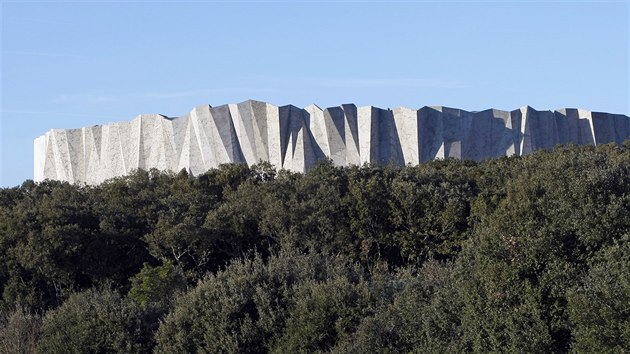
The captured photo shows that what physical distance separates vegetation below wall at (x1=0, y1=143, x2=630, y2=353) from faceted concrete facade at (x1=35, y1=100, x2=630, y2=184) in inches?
738

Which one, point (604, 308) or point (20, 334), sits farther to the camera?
point (20, 334)

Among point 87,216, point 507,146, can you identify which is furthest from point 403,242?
point 507,146

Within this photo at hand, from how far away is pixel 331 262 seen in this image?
27.7 m

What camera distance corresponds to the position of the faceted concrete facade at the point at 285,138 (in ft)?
209

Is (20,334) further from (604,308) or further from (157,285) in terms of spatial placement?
(604,308)

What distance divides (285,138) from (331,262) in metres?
36.5

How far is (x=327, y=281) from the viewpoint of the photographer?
2445cm

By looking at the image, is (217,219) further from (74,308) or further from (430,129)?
(430,129)

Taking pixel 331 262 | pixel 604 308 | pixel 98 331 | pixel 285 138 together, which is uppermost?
pixel 285 138

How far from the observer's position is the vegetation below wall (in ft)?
65.6

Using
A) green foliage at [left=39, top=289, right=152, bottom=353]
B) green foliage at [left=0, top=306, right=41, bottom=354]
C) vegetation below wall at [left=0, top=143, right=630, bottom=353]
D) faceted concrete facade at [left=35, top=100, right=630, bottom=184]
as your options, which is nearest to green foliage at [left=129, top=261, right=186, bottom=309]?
vegetation below wall at [left=0, top=143, right=630, bottom=353]

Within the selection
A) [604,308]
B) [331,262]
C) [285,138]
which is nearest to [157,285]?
[331,262]

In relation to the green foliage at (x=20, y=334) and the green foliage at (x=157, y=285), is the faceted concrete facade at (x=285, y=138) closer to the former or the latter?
the green foliage at (x=157, y=285)

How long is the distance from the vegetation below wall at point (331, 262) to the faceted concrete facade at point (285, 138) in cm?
1874
